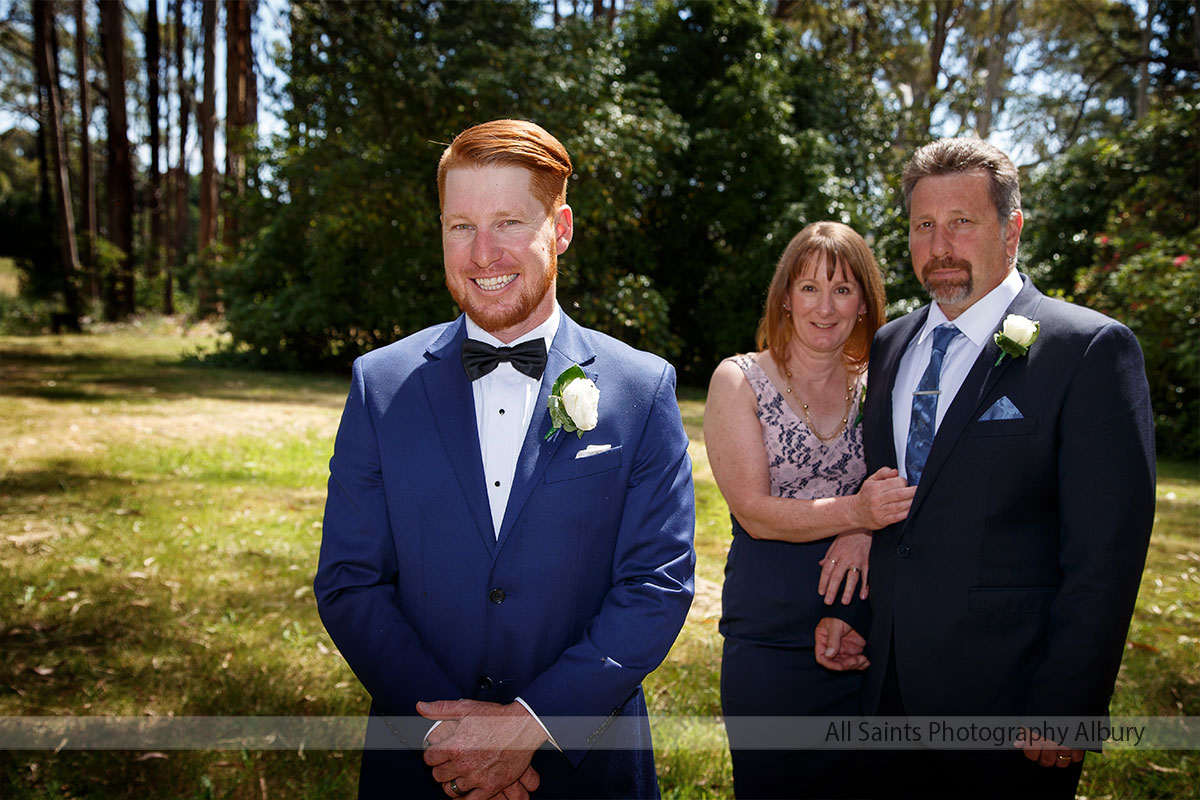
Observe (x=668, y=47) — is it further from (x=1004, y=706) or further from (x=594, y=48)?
(x=1004, y=706)

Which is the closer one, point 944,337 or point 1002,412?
point 1002,412

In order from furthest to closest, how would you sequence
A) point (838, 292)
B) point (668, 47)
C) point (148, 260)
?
point (148, 260), point (668, 47), point (838, 292)

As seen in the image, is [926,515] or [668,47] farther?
[668,47]

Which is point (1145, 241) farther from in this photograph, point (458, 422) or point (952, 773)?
point (458, 422)

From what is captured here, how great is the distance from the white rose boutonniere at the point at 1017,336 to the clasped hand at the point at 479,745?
1636mm

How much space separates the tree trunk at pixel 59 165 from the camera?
22.5 m

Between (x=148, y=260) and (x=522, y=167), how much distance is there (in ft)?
107

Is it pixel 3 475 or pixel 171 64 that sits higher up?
pixel 171 64

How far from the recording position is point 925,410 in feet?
8.43

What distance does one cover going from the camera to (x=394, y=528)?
204 centimetres

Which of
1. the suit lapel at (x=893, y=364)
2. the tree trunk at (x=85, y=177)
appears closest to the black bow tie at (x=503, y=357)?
the suit lapel at (x=893, y=364)

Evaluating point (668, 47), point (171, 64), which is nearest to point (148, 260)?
point (171, 64)

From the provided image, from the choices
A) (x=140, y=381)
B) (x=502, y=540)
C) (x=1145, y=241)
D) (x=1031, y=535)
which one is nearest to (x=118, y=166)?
(x=140, y=381)

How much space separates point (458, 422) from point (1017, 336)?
1.55 meters
